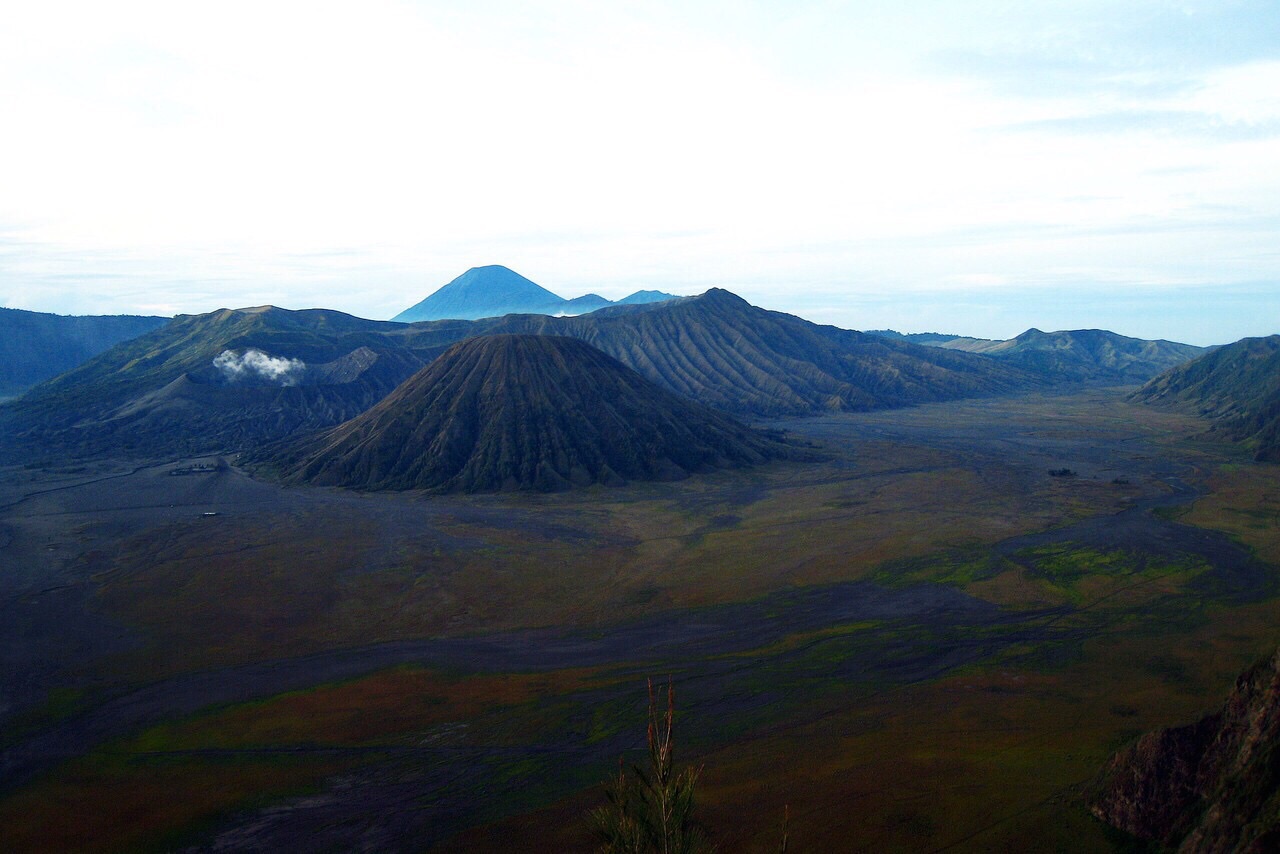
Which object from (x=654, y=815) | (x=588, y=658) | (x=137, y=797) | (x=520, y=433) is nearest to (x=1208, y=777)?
(x=654, y=815)

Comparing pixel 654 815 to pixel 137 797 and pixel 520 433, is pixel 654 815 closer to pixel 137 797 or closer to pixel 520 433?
pixel 137 797

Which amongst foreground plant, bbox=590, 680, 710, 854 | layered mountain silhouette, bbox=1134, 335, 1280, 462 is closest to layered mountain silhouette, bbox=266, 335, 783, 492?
layered mountain silhouette, bbox=1134, 335, 1280, 462

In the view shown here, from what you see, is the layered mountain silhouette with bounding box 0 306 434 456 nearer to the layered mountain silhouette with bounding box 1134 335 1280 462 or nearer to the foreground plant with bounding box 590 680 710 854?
the foreground plant with bounding box 590 680 710 854

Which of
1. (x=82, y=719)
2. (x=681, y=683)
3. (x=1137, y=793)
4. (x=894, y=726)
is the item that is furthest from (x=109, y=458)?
(x=1137, y=793)

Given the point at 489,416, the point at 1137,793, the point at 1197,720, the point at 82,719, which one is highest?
the point at 489,416

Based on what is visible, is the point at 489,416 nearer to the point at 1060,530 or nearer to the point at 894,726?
the point at 1060,530

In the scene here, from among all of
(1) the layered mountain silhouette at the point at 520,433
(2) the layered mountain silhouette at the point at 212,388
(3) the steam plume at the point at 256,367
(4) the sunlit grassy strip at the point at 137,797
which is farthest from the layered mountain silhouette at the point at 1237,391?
Answer: (3) the steam plume at the point at 256,367
